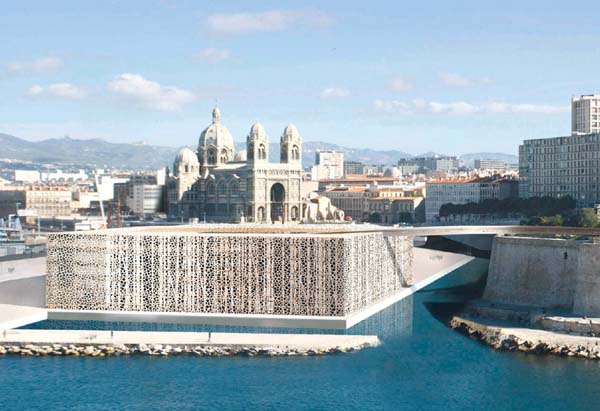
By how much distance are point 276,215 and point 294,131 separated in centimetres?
903

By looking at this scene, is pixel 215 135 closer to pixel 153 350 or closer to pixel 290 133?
pixel 290 133

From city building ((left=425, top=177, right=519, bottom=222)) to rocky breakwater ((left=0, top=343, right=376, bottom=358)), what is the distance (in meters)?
83.5

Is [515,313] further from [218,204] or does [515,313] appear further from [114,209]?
[114,209]

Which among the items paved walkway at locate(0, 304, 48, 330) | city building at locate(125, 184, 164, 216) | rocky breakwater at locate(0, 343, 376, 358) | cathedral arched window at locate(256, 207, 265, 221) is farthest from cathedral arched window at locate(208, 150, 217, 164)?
rocky breakwater at locate(0, 343, 376, 358)

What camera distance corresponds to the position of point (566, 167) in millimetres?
101625

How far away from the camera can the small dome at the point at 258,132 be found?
11094cm

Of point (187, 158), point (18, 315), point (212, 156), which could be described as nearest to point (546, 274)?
point (18, 315)

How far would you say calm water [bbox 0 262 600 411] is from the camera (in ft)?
117

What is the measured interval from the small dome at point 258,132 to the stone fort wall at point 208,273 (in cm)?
6046

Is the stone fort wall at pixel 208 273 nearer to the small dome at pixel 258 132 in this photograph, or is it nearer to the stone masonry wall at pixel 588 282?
the stone masonry wall at pixel 588 282

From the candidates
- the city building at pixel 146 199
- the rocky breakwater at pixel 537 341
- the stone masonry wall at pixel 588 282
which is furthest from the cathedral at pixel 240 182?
the rocky breakwater at pixel 537 341

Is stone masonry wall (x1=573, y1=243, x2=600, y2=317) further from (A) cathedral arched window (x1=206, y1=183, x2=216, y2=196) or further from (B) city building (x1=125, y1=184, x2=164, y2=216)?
(B) city building (x1=125, y1=184, x2=164, y2=216)

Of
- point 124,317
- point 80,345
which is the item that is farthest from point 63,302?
point 80,345

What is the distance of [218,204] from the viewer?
114062 millimetres
